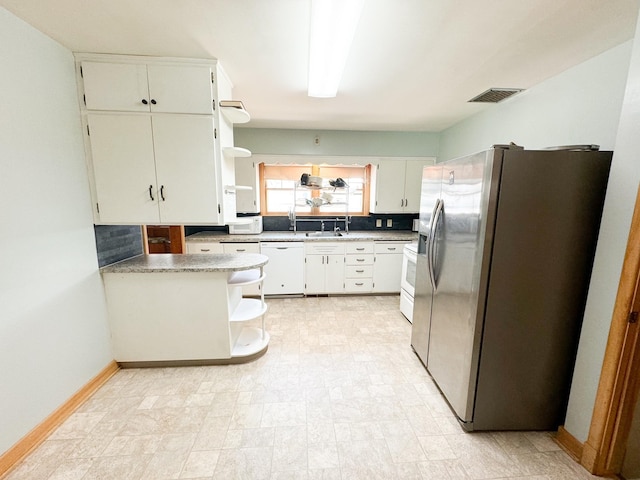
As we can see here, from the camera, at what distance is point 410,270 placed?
9.97ft

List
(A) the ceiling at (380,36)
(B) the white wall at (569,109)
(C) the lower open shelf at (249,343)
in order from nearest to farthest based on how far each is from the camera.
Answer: (A) the ceiling at (380,36)
(B) the white wall at (569,109)
(C) the lower open shelf at (249,343)

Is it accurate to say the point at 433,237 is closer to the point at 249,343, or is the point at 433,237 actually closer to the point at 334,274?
the point at 249,343

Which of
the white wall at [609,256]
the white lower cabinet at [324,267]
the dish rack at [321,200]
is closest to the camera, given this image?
the white wall at [609,256]

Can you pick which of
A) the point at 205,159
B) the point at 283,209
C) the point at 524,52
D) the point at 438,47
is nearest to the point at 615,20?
the point at 524,52

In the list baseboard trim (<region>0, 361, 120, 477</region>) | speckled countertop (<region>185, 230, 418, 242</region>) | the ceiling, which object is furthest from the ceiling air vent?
baseboard trim (<region>0, 361, 120, 477</region>)

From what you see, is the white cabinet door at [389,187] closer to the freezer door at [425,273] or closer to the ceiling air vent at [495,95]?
the ceiling air vent at [495,95]

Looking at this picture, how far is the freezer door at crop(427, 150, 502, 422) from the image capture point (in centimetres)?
144

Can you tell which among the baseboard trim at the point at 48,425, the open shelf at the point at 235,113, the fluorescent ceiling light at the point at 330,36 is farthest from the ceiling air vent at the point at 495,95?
the baseboard trim at the point at 48,425

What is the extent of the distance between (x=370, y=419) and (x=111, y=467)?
150 centimetres

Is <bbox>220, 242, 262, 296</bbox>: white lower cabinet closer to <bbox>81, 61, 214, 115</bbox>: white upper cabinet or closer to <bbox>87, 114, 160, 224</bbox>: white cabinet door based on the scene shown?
<bbox>87, 114, 160, 224</bbox>: white cabinet door

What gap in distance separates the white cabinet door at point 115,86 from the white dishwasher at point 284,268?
2.07 m

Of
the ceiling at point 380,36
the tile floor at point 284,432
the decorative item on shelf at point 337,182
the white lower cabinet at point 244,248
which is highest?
the ceiling at point 380,36

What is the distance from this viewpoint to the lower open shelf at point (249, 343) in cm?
228

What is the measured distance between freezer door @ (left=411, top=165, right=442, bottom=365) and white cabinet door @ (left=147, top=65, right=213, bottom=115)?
6.12ft
